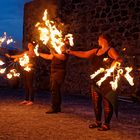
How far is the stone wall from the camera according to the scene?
14.4 m

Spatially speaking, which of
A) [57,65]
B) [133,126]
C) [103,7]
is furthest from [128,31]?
[133,126]

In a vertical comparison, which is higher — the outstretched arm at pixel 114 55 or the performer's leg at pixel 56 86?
the outstretched arm at pixel 114 55

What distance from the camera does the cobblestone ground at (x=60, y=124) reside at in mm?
7251

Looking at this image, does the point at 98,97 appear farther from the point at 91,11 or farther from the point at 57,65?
the point at 91,11

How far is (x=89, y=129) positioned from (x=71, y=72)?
885 cm

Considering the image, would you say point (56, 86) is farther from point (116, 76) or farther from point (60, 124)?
point (116, 76)

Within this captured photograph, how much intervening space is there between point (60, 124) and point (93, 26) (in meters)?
7.99

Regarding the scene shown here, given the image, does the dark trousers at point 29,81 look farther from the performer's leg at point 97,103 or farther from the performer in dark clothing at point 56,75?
the performer's leg at point 97,103

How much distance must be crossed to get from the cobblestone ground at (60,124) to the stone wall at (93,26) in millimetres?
3451

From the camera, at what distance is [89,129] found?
7.97 meters

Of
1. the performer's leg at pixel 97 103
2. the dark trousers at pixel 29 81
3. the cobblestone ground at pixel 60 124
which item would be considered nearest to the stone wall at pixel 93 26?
the cobblestone ground at pixel 60 124

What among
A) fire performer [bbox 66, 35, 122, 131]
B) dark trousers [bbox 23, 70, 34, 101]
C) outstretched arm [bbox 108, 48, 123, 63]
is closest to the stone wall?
dark trousers [bbox 23, 70, 34, 101]

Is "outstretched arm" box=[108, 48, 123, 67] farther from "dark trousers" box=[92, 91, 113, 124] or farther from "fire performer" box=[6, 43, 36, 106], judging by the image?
"fire performer" box=[6, 43, 36, 106]

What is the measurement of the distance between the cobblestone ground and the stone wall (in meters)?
3.45
